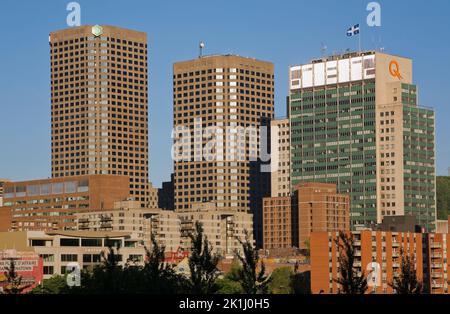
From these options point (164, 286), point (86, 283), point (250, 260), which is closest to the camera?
point (250, 260)

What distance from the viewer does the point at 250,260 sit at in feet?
240

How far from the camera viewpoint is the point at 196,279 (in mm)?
75875

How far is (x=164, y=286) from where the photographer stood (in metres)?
125
